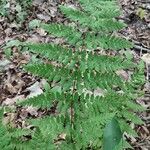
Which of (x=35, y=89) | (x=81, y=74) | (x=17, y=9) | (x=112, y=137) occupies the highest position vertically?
(x=112, y=137)

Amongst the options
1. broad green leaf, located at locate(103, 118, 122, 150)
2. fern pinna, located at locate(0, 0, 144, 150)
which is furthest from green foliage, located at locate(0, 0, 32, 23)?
broad green leaf, located at locate(103, 118, 122, 150)

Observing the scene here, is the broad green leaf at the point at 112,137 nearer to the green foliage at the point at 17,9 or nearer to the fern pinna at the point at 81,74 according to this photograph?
the fern pinna at the point at 81,74

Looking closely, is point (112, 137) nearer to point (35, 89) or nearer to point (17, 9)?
point (35, 89)

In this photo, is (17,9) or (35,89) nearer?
(35,89)

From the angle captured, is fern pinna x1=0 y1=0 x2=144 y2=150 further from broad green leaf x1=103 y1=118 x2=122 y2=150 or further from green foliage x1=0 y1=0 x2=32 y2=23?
green foliage x1=0 y1=0 x2=32 y2=23

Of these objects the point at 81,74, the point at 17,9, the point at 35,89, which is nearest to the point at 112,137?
the point at 81,74

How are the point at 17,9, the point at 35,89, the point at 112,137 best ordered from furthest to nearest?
the point at 17,9, the point at 35,89, the point at 112,137

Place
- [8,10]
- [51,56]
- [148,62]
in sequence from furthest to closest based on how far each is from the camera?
[8,10] < [148,62] < [51,56]

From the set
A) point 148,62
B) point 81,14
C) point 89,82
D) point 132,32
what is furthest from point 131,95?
point 132,32

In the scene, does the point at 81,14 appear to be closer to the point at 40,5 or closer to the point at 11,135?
the point at 11,135
